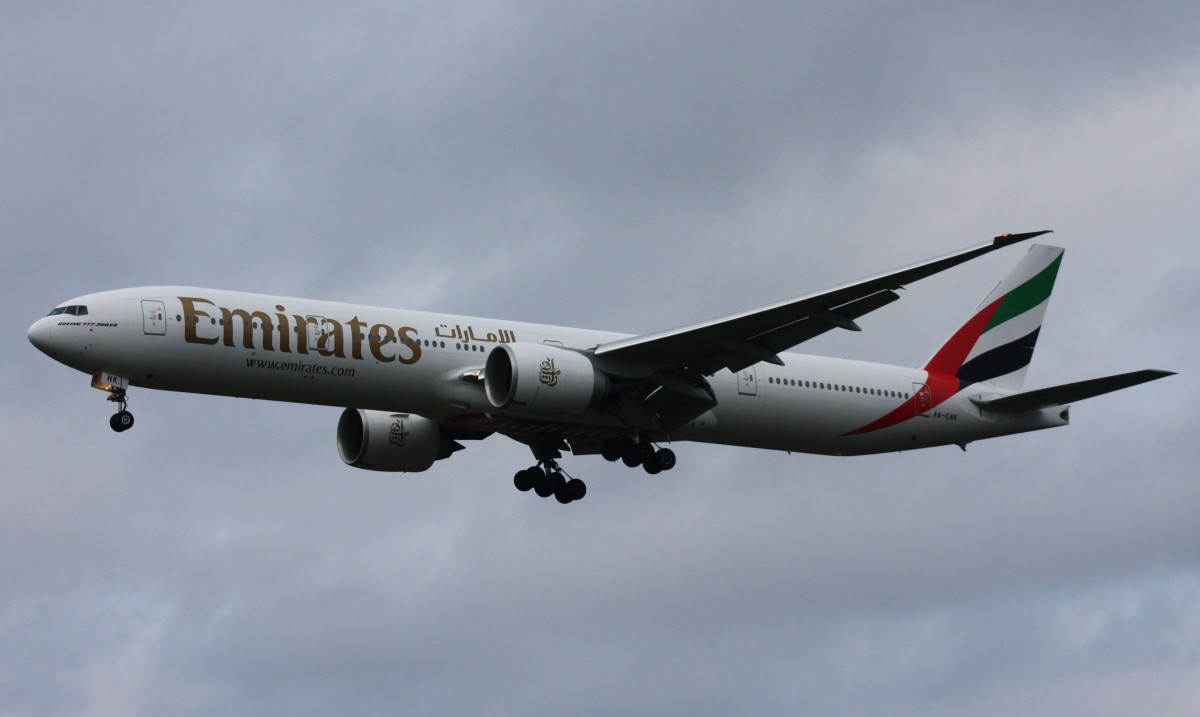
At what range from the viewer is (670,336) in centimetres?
4206

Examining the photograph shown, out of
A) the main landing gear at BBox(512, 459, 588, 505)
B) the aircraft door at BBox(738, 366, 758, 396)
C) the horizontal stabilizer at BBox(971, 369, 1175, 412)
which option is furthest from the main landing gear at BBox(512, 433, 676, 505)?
the horizontal stabilizer at BBox(971, 369, 1175, 412)

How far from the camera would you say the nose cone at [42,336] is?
3966cm

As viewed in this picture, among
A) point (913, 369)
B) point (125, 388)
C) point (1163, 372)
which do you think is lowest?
point (1163, 372)

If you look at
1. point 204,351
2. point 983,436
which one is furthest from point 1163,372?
point 204,351

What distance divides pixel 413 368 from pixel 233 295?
4.67 m

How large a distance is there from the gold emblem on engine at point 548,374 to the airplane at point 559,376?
2cm

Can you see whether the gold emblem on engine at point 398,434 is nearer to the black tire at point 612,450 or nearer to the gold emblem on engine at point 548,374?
the black tire at point 612,450

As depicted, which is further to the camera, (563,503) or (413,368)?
(563,503)

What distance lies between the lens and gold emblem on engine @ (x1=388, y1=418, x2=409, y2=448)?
158 ft

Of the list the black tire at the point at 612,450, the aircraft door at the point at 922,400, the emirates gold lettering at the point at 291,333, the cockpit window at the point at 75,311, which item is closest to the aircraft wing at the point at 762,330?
the black tire at the point at 612,450

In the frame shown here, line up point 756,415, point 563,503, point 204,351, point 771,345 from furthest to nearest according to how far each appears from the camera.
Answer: point 563,503 < point 756,415 < point 771,345 < point 204,351

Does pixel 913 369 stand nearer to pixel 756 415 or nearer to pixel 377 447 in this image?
pixel 756 415

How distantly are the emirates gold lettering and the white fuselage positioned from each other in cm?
2

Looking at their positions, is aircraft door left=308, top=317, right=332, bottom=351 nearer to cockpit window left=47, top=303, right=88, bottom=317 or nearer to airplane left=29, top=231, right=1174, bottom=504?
airplane left=29, top=231, right=1174, bottom=504
